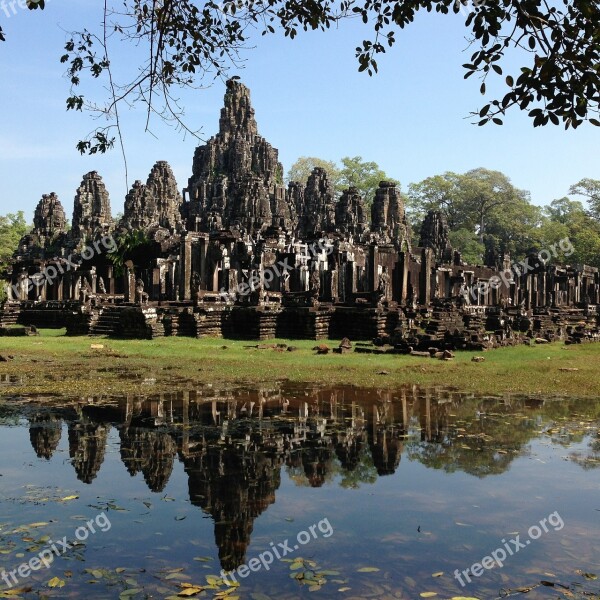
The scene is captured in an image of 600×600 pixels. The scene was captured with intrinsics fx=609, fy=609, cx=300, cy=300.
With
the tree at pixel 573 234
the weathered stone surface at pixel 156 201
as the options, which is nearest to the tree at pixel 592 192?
the tree at pixel 573 234

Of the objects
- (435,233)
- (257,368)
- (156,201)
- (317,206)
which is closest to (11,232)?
(156,201)

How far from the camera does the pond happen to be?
3.99 metres

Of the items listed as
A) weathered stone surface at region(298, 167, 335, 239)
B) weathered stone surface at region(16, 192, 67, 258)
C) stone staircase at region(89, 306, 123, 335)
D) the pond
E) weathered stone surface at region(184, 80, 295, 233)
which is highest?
weathered stone surface at region(184, 80, 295, 233)

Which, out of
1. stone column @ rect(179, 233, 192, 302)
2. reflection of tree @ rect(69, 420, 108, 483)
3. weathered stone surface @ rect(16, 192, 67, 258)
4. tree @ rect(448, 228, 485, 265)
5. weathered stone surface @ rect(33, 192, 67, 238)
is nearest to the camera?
reflection of tree @ rect(69, 420, 108, 483)

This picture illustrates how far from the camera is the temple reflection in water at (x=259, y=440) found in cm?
586

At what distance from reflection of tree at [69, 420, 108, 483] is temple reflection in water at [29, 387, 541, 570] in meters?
0.01

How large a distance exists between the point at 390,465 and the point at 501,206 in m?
87.9

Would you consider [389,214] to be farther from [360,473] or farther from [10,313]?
[360,473]

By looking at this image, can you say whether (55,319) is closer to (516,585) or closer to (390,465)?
(390,465)

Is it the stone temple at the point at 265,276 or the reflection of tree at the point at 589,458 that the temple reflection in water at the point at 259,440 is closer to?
the reflection of tree at the point at 589,458

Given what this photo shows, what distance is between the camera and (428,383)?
13.1 meters

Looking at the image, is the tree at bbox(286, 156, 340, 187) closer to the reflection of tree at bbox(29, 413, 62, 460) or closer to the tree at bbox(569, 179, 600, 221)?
the tree at bbox(569, 179, 600, 221)

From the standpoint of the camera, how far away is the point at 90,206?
58.3 meters

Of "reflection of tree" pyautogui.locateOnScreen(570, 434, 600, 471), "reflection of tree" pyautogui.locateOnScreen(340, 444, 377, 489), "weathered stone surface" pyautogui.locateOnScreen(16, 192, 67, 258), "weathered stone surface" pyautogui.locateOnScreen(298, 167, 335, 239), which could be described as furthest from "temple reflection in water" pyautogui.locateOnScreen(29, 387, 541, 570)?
"weathered stone surface" pyautogui.locateOnScreen(298, 167, 335, 239)
